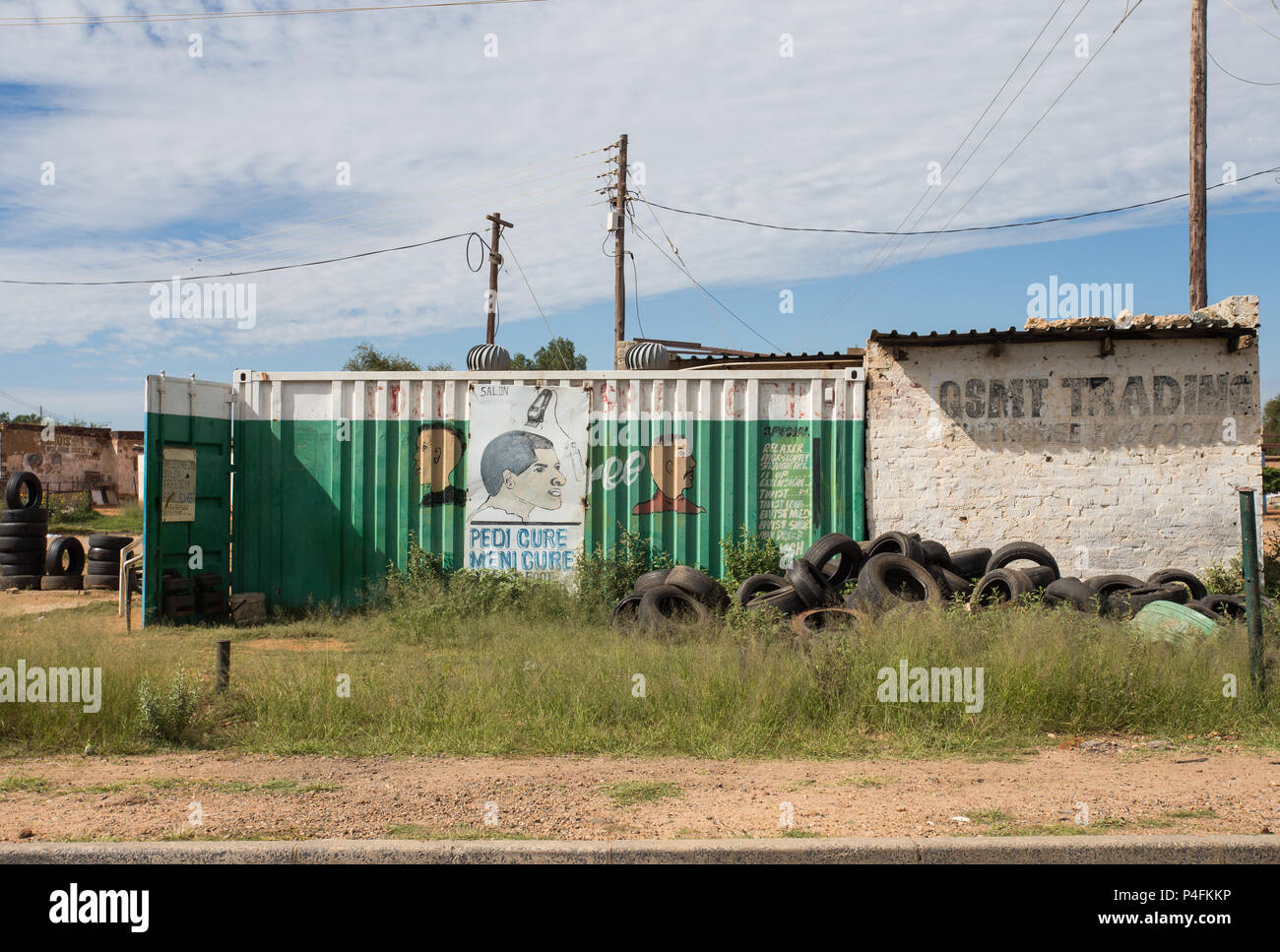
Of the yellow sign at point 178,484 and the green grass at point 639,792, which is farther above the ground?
the yellow sign at point 178,484

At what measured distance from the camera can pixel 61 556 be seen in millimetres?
15750

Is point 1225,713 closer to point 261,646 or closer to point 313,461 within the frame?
point 261,646

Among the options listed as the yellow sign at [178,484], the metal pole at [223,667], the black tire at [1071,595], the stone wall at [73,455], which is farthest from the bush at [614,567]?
the stone wall at [73,455]

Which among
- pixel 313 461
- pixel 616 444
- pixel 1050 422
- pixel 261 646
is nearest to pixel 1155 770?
pixel 1050 422

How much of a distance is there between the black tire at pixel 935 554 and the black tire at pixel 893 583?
0.67 m

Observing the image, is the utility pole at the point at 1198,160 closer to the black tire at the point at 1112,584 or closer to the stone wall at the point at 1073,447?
the stone wall at the point at 1073,447

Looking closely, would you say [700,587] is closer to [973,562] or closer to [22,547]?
[973,562]

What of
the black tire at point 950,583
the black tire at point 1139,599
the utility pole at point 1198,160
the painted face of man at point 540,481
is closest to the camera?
the black tire at point 1139,599

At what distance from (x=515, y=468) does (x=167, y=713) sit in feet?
20.9

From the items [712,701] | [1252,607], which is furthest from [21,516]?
[1252,607]

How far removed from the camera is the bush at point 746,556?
11.6 metres

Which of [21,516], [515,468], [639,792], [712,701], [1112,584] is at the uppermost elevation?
[515,468]

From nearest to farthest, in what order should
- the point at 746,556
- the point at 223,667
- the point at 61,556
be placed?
the point at 223,667, the point at 746,556, the point at 61,556

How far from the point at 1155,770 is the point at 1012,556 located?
17.1ft
